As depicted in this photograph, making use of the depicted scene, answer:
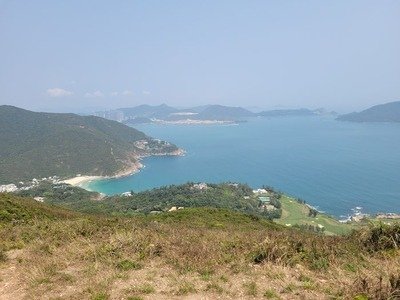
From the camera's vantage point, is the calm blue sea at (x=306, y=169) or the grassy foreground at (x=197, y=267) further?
the calm blue sea at (x=306, y=169)

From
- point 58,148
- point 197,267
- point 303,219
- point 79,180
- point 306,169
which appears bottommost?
point 79,180

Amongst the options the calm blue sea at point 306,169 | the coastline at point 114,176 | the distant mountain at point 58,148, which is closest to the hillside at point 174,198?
the coastline at point 114,176

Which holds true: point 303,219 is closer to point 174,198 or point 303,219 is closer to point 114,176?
point 174,198

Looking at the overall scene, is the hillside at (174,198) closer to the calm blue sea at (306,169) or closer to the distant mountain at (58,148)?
the calm blue sea at (306,169)

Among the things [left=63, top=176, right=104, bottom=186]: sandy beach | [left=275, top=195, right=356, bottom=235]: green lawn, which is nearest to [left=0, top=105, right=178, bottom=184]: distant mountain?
[left=63, top=176, right=104, bottom=186]: sandy beach

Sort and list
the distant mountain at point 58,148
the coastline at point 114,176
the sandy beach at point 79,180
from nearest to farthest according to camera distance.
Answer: the sandy beach at point 79,180 → the coastline at point 114,176 → the distant mountain at point 58,148

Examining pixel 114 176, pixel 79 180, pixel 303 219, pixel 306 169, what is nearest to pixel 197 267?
pixel 303 219
